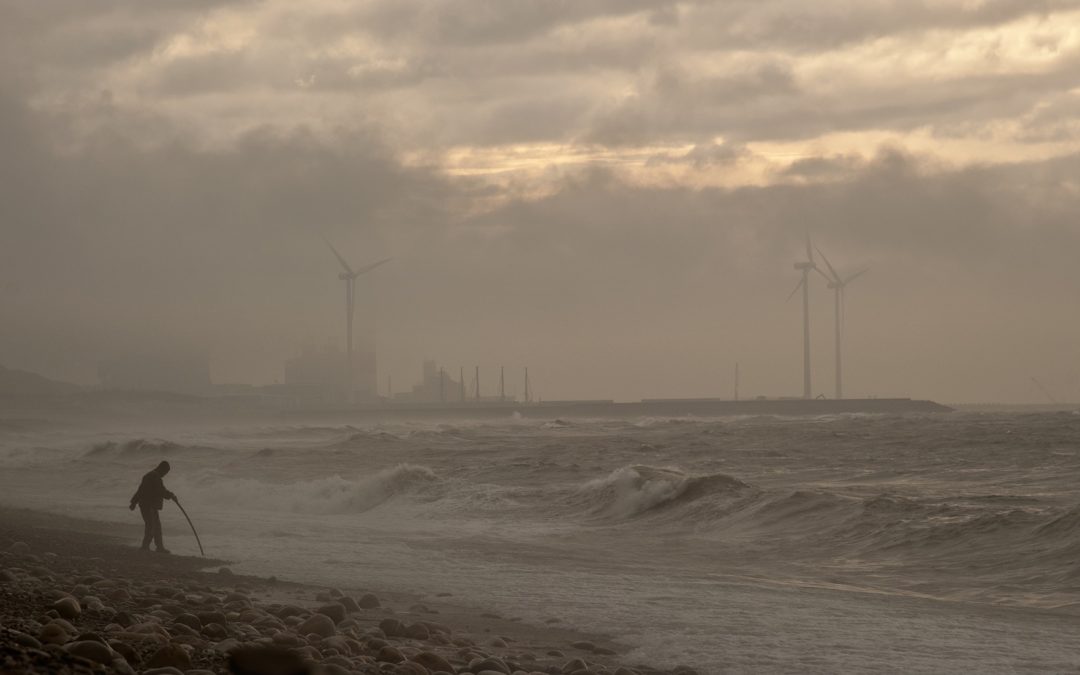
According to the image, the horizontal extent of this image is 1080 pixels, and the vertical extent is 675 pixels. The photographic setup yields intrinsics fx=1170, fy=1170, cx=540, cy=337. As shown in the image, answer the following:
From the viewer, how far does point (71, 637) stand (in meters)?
7.56

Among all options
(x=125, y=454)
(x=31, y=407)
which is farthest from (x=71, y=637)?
(x=31, y=407)

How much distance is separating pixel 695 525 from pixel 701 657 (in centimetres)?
1202

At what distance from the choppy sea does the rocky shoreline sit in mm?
883

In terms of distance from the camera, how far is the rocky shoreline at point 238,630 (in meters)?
7.02

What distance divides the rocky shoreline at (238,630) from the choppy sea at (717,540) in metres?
0.88

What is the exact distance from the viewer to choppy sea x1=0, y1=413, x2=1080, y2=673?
1150cm

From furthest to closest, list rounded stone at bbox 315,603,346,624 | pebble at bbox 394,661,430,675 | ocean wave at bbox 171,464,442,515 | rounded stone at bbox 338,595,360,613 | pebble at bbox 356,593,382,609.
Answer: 1. ocean wave at bbox 171,464,442,515
2. pebble at bbox 356,593,382,609
3. rounded stone at bbox 338,595,360,613
4. rounded stone at bbox 315,603,346,624
5. pebble at bbox 394,661,430,675

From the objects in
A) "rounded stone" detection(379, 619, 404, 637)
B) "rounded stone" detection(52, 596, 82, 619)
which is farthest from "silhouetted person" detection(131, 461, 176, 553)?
"rounded stone" detection(52, 596, 82, 619)

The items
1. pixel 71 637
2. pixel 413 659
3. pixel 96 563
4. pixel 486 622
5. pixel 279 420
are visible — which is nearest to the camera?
pixel 71 637

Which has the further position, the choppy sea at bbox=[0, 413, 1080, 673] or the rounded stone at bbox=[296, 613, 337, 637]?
the choppy sea at bbox=[0, 413, 1080, 673]

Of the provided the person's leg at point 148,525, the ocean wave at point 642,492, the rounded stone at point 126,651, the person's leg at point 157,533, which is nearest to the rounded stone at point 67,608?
the rounded stone at point 126,651

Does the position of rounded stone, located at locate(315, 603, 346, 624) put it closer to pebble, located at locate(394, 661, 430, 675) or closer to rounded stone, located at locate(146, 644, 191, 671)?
pebble, located at locate(394, 661, 430, 675)

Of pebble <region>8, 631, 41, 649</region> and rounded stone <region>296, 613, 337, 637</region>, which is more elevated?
pebble <region>8, 631, 41, 649</region>

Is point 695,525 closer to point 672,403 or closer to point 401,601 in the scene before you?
point 401,601
